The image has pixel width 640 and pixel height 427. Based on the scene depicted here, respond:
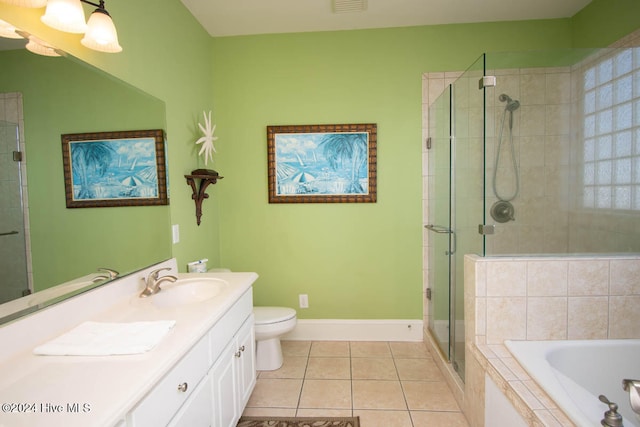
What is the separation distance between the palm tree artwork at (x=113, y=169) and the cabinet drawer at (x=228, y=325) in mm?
784

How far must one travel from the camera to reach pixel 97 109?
4.77 ft

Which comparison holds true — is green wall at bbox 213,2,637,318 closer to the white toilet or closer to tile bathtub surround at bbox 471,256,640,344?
the white toilet

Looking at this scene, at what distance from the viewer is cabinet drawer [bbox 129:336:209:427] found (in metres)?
0.90

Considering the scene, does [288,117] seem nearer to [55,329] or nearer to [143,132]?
[143,132]

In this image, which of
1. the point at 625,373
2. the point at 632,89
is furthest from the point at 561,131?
the point at 625,373

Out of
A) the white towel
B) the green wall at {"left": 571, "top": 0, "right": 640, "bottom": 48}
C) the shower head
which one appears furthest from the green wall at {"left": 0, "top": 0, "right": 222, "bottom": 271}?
the green wall at {"left": 571, "top": 0, "right": 640, "bottom": 48}

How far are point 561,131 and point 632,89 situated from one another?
1.26 feet

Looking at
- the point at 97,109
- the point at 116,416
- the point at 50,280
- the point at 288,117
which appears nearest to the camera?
the point at 116,416

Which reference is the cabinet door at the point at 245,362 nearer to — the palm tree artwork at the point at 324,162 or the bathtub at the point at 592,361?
the palm tree artwork at the point at 324,162

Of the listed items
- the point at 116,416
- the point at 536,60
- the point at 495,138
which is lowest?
the point at 116,416

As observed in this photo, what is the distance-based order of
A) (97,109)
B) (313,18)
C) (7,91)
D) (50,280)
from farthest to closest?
(313,18) → (97,109) → (50,280) → (7,91)

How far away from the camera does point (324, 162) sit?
2.72 m

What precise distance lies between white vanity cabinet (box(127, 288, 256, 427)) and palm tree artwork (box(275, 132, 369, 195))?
1130 mm

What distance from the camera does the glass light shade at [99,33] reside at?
1312 mm
